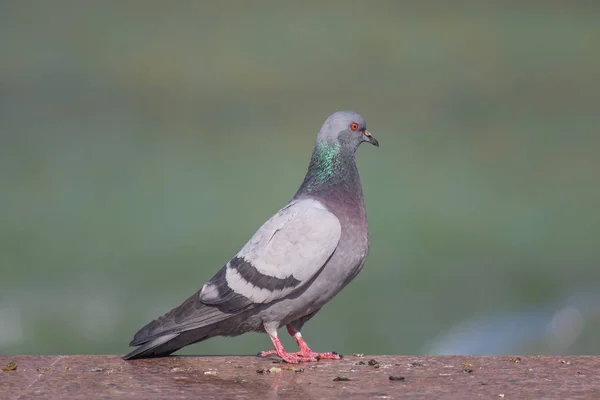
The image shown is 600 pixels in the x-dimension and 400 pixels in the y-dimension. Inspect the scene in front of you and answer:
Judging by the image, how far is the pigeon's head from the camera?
332 inches

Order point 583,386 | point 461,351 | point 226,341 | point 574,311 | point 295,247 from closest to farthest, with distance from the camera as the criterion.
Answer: point 583,386 < point 295,247 < point 461,351 < point 574,311 < point 226,341

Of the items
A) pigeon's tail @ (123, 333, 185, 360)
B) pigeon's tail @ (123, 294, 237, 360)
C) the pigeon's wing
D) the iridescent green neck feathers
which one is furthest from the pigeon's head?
pigeon's tail @ (123, 333, 185, 360)

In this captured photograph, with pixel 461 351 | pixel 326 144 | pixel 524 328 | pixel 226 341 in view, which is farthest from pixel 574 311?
pixel 326 144

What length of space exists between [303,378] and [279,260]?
3.08 feet

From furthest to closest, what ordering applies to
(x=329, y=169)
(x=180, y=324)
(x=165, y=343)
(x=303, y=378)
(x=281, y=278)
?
(x=329, y=169) < (x=165, y=343) < (x=180, y=324) < (x=281, y=278) < (x=303, y=378)

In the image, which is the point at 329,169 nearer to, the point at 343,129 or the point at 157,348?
the point at 343,129

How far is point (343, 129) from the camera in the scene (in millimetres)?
8477

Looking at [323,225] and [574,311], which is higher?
[574,311]

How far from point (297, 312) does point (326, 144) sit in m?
1.46

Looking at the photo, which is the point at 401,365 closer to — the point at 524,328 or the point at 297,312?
the point at 297,312

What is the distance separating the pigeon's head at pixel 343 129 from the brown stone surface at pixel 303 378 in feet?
6.01

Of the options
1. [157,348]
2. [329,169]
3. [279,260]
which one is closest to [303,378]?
[279,260]

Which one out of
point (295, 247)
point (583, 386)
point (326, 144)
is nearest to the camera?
point (583, 386)

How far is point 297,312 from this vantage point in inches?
311
